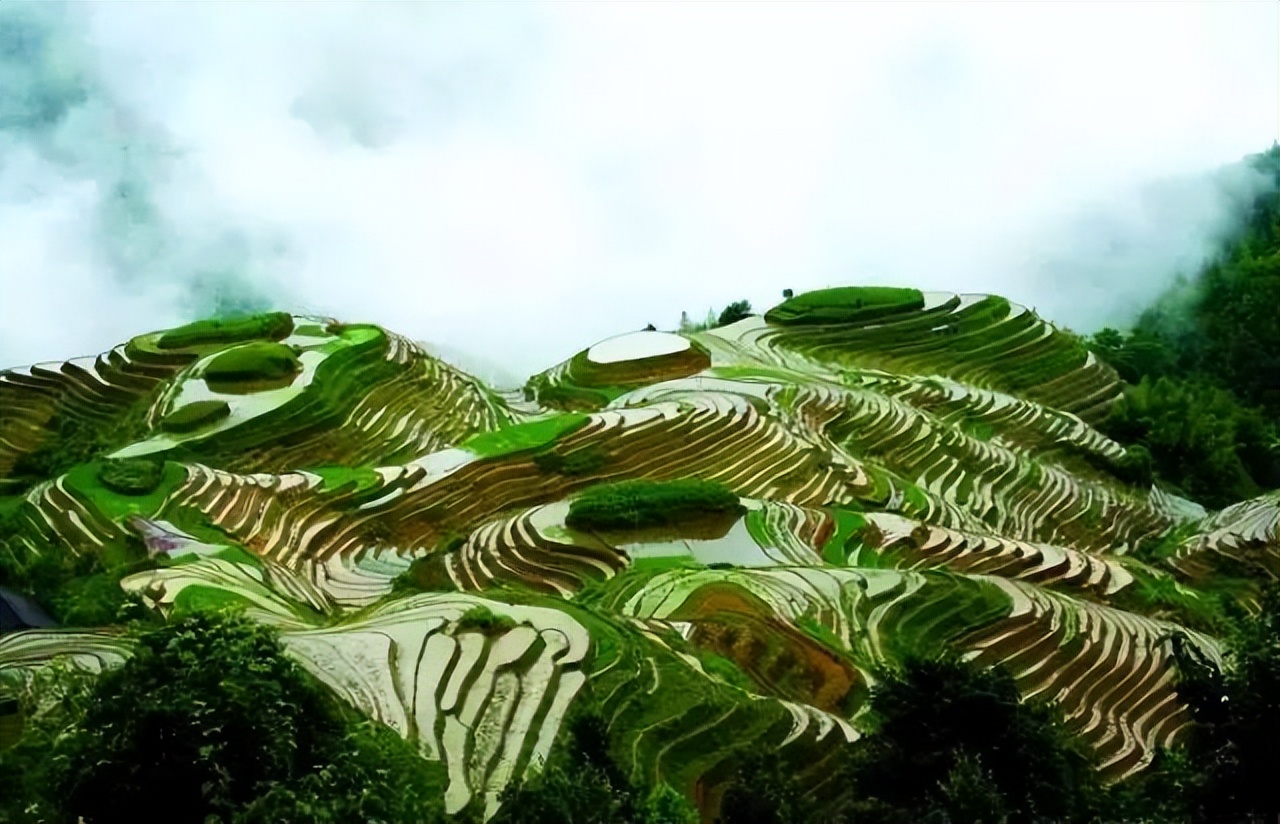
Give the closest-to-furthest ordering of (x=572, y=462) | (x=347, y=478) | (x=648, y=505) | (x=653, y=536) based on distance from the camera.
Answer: (x=653, y=536), (x=648, y=505), (x=347, y=478), (x=572, y=462)

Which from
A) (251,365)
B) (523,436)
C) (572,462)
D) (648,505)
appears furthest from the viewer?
(251,365)

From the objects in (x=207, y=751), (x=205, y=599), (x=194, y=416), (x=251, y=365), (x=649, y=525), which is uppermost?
(x=251, y=365)

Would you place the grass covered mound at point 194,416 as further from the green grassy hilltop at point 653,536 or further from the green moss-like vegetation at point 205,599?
the green moss-like vegetation at point 205,599

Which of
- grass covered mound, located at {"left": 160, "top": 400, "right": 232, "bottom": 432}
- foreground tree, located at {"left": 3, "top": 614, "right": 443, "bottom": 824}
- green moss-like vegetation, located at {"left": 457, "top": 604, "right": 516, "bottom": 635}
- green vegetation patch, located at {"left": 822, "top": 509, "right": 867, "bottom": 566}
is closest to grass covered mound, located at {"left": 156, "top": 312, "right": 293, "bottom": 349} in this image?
grass covered mound, located at {"left": 160, "top": 400, "right": 232, "bottom": 432}

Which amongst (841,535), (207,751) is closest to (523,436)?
(841,535)

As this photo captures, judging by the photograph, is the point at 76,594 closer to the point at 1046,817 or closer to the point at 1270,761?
the point at 1046,817

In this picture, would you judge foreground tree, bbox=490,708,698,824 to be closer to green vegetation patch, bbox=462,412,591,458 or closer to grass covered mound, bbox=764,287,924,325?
green vegetation patch, bbox=462,412,591,458

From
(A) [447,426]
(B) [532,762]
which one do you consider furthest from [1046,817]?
(A) [447,426]

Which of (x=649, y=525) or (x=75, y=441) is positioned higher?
(x=75, y=441)

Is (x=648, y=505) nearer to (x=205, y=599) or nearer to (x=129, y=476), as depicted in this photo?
(x=205, y=599)
